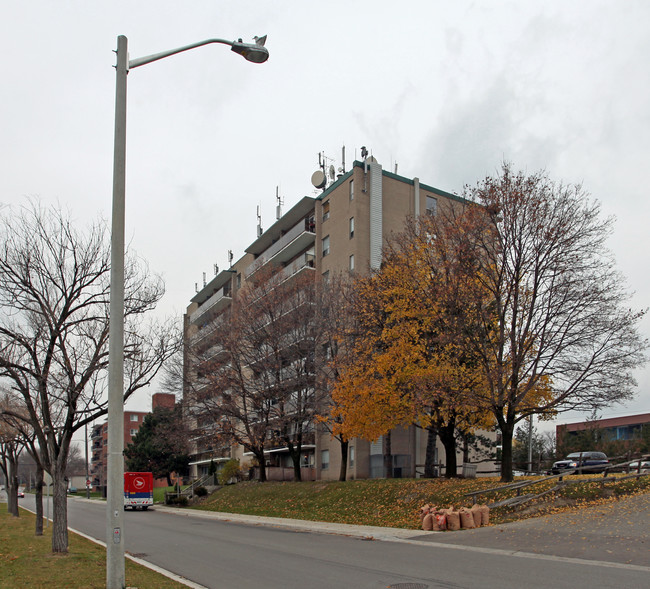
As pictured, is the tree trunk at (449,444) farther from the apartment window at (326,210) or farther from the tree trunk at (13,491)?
the tree trunk at (13,491)

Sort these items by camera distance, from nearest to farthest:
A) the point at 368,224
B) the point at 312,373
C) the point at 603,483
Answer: the point at 603,483
the point at 312,373
the point at 368,224

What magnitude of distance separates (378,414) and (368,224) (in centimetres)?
1953

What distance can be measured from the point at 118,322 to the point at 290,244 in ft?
141

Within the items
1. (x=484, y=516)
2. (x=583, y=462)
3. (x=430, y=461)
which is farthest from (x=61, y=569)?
(x=583, y=462)

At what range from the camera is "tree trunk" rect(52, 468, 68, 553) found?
52.0ft

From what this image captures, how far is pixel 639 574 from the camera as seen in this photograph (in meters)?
10.9

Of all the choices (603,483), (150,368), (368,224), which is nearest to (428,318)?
(603,483)

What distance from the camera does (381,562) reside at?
538 inches

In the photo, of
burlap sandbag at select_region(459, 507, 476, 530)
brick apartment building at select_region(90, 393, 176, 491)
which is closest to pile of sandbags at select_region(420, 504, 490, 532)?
burlap sandbag at select_region(459, 507, 476, 530)

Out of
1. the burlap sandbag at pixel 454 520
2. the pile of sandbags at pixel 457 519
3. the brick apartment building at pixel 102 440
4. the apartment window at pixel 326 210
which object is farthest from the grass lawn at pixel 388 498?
the brick apartment building at pixel 102 440

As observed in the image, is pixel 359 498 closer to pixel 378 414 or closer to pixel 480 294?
pixel 378 414

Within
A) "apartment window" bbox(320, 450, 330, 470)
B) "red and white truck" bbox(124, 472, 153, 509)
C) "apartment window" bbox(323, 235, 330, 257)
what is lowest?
"red and white truck" bbox(124, 472, 153, 509)

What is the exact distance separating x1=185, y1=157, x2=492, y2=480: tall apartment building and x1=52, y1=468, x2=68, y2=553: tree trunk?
79.1 ft

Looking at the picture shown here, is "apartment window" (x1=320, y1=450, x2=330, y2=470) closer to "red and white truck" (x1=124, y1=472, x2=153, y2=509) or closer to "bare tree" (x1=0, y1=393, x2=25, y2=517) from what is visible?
"red and white truck" (x1=124, y1=472, x2=153, y2=509)
